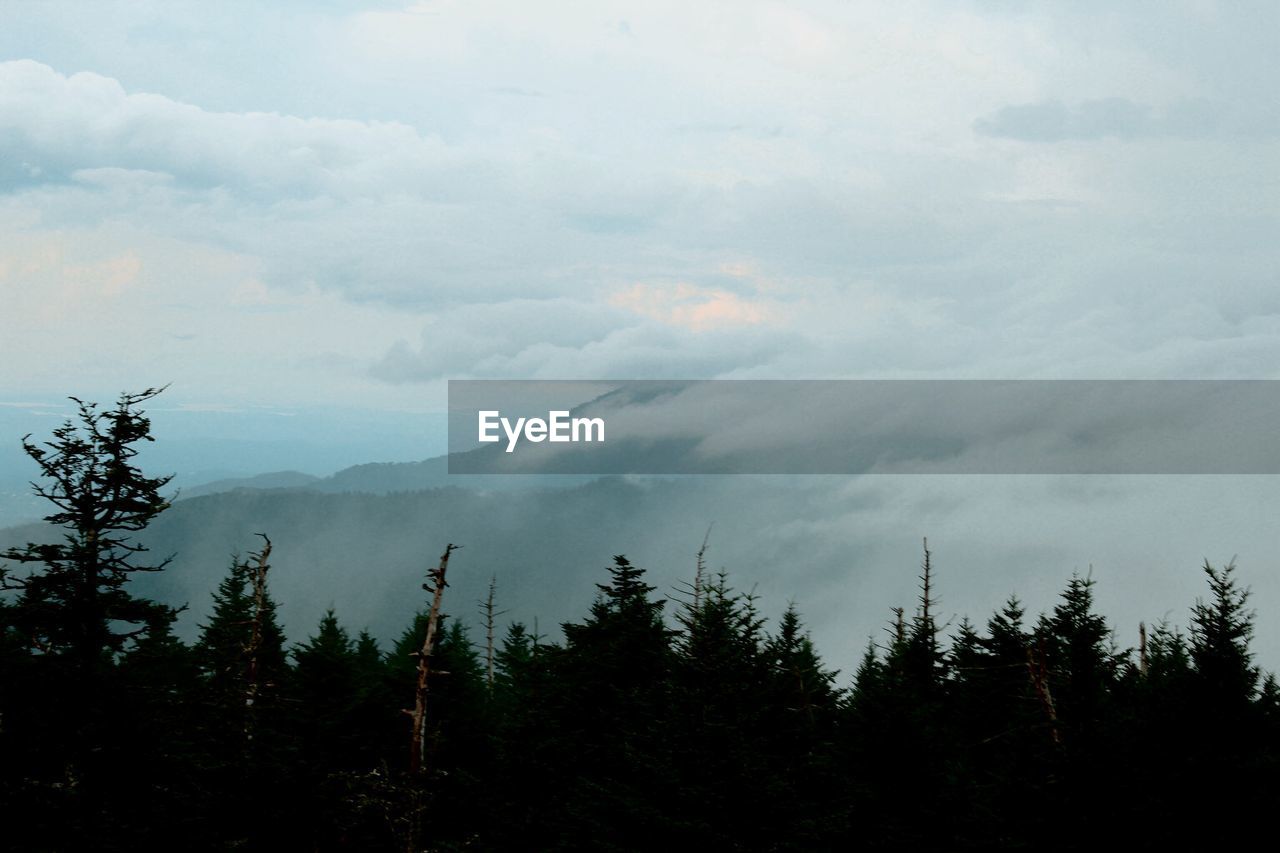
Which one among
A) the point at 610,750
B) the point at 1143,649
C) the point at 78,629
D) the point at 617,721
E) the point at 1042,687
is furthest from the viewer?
the point at 1143,649

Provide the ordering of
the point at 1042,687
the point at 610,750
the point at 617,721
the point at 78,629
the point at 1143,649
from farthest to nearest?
1. the point at 1143,649
2. the point at 617,721
3. the point at 610,750
4. the point at 1042,687
5. the point at 78,629

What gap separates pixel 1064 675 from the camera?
42.3 metres

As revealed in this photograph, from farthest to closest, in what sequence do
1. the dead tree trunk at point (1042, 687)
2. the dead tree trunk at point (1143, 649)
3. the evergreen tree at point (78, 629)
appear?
the dead tree trunk at point (1143, 649)
the dead tree trunk at point (1042, 687)
the evergreen tree at point (78, 629)

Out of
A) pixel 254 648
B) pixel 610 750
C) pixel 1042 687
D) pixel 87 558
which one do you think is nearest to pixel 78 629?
pixel 87 558

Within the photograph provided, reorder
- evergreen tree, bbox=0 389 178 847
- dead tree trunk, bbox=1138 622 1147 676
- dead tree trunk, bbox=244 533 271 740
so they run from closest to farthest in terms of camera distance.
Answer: evergreen tree, bbox=0 389 178 847 < dead tree trunk, bbox=244 533 271 740 < dead tree trunk, bbox=1138 622 1147 676

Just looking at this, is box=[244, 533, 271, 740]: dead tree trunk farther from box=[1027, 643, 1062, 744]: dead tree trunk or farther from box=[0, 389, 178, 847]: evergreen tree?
box=[1027, 643, 1062, 744]: dead tree trunk

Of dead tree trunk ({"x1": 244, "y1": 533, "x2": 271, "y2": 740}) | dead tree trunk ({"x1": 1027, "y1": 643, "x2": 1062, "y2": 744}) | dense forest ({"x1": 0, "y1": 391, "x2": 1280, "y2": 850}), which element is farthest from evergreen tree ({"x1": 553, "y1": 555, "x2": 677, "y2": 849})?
dead tree trunk ({"x1": 1027, "y1": 643, "x2": 1062, "y2": 744})

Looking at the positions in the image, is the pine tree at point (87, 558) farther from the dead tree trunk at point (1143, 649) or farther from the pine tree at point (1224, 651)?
the dead tree trunk at point (1143, 649)

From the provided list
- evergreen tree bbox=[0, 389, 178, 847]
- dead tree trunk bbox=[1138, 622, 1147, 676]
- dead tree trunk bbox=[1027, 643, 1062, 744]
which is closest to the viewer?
evergreen tree bbox=[0, 389, 178, 847]

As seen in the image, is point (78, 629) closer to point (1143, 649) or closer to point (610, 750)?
point (610, 750)

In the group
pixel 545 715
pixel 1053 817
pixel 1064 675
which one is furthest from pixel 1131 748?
pixel 1064 675

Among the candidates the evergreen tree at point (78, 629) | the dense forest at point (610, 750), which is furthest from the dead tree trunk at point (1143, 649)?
the evergreen tree at point (78, 629)

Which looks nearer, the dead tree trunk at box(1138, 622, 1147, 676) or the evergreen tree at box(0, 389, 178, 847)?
the evergreen tree at box(0, 389, 178, 847)

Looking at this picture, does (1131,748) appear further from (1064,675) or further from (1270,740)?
(1064,675)
